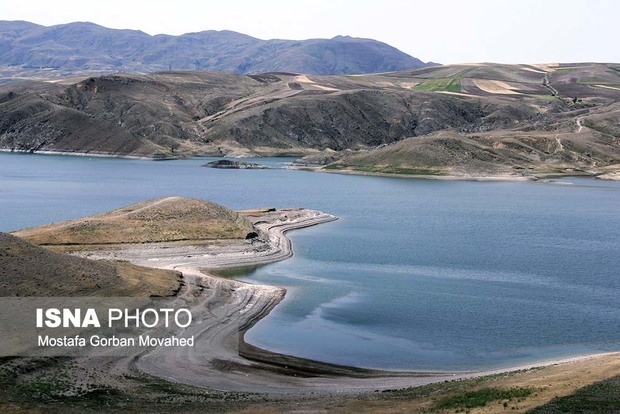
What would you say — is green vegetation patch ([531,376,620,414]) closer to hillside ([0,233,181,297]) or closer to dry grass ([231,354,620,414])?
dry grass ([231,354,620,414])

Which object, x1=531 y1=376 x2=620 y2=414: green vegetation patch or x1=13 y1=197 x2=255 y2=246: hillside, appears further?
x1=13 y1=197 x2=255 y2=246: hillside

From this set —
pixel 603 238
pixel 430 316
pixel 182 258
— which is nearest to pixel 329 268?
pixel 182 258

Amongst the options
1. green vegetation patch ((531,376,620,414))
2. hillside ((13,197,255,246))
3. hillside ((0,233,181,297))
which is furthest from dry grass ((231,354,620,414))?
hillside ((13,197,255,246))

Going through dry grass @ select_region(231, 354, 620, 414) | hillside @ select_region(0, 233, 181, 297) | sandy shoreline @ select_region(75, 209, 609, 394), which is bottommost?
Result: sandy shoreline @ select_region(75, 209, 609, 394)

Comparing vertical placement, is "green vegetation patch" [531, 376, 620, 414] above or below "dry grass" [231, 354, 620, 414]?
above

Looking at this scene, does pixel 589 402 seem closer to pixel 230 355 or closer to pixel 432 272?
pixel 230 355

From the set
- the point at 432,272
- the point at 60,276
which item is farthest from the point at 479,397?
the point at 432,272

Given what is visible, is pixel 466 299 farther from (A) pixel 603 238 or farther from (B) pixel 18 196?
(B) pixel 18 196
